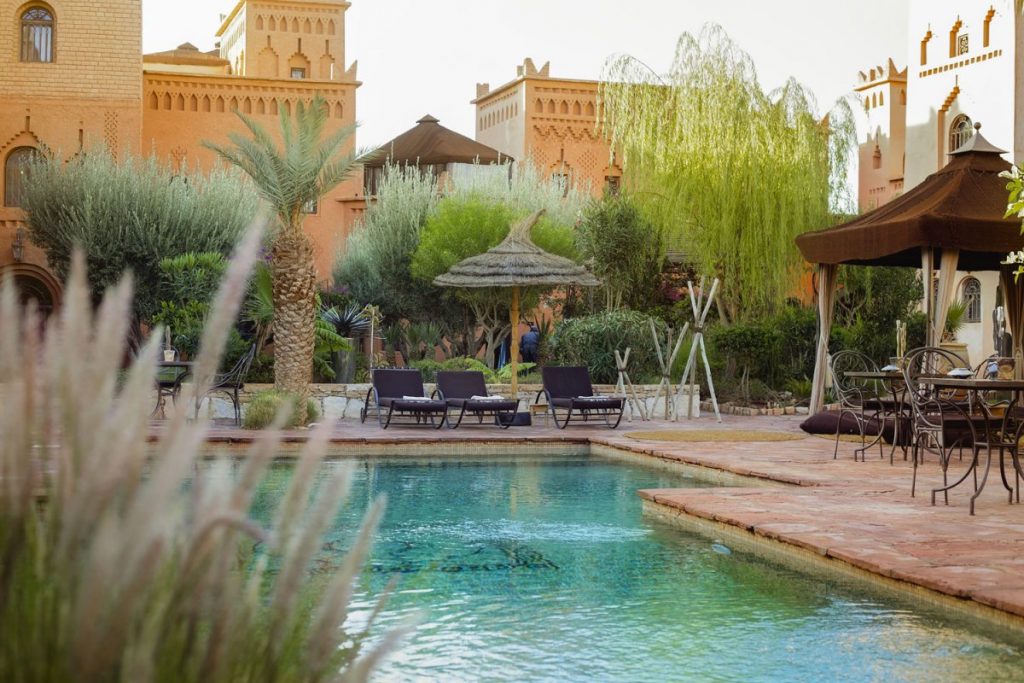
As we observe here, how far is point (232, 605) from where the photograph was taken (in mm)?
1688

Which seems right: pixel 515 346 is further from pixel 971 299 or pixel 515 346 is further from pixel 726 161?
pixel 971 299

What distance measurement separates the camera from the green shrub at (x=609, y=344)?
699 inches

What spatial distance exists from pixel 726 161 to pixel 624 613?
15711 mm

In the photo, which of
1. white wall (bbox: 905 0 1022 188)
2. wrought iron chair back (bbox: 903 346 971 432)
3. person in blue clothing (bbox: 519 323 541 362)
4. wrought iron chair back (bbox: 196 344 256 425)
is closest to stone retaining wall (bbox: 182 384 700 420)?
wrought iron chair back (bbox: 196 344 256 425)

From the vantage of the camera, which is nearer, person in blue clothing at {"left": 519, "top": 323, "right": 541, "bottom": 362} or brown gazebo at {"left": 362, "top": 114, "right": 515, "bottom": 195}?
person in blue clothing at {"left": 519, "top": 323, "right": 541, "bottom": 362}

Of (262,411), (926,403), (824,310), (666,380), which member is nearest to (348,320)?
(666,380)

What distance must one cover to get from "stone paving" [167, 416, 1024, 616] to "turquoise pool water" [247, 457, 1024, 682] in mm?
187

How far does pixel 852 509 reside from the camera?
7586 mm

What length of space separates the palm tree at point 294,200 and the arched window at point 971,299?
16297 mm

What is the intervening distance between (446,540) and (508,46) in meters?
28.1

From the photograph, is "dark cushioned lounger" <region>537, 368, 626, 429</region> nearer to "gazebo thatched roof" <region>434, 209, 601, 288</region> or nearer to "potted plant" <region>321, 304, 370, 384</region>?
"gazebo thatched roof" <region>434, 209, 601, 288</region>

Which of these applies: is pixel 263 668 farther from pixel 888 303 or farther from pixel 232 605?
pixel 888 303

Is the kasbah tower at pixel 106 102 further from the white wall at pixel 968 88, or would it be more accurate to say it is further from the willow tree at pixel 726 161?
the white wall at pixel 968 88

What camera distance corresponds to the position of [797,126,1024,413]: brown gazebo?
39.0ft
